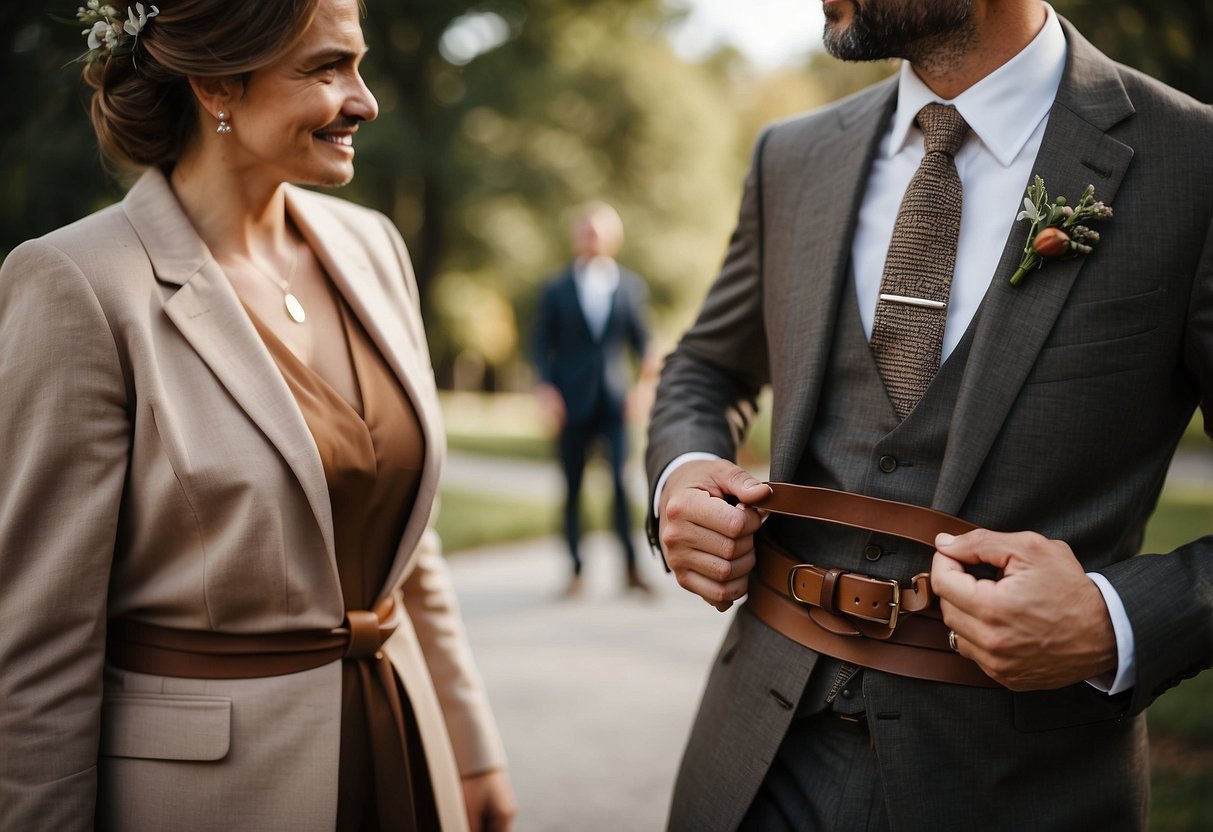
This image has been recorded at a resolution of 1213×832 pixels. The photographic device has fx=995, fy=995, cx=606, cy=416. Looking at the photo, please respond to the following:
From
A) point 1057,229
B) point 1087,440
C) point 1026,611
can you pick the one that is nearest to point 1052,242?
point 1057,229

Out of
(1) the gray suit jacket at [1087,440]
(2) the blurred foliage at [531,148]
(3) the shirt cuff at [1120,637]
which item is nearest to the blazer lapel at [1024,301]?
(1) the gray suit jacket at [1087,440]

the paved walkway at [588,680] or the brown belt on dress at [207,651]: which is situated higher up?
the brown belt on dress at [207,651]

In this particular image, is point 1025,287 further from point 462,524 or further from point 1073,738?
point 462,524

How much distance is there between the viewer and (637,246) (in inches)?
892

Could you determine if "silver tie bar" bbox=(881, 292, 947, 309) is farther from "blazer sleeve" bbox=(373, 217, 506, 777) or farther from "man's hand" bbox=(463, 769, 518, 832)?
"man's hand" bbox=(463, 769, 518, 832)

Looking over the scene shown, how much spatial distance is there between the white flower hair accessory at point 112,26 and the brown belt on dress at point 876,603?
1630mm

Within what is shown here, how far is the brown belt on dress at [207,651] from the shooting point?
1978 millimetres

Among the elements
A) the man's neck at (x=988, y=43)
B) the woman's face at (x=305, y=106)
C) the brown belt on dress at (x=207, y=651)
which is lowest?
the brown belt on dress at (x=207, y=651)

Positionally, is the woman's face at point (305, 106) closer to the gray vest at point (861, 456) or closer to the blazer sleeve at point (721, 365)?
the blazer sleeve at point (721, 365)

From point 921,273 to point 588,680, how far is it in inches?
170

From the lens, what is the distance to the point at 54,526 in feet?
6.07

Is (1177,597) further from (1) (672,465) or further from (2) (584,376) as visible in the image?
(2) (584,376)

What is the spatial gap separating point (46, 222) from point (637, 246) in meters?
17.9

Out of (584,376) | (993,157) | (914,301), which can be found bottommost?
(584,376)
